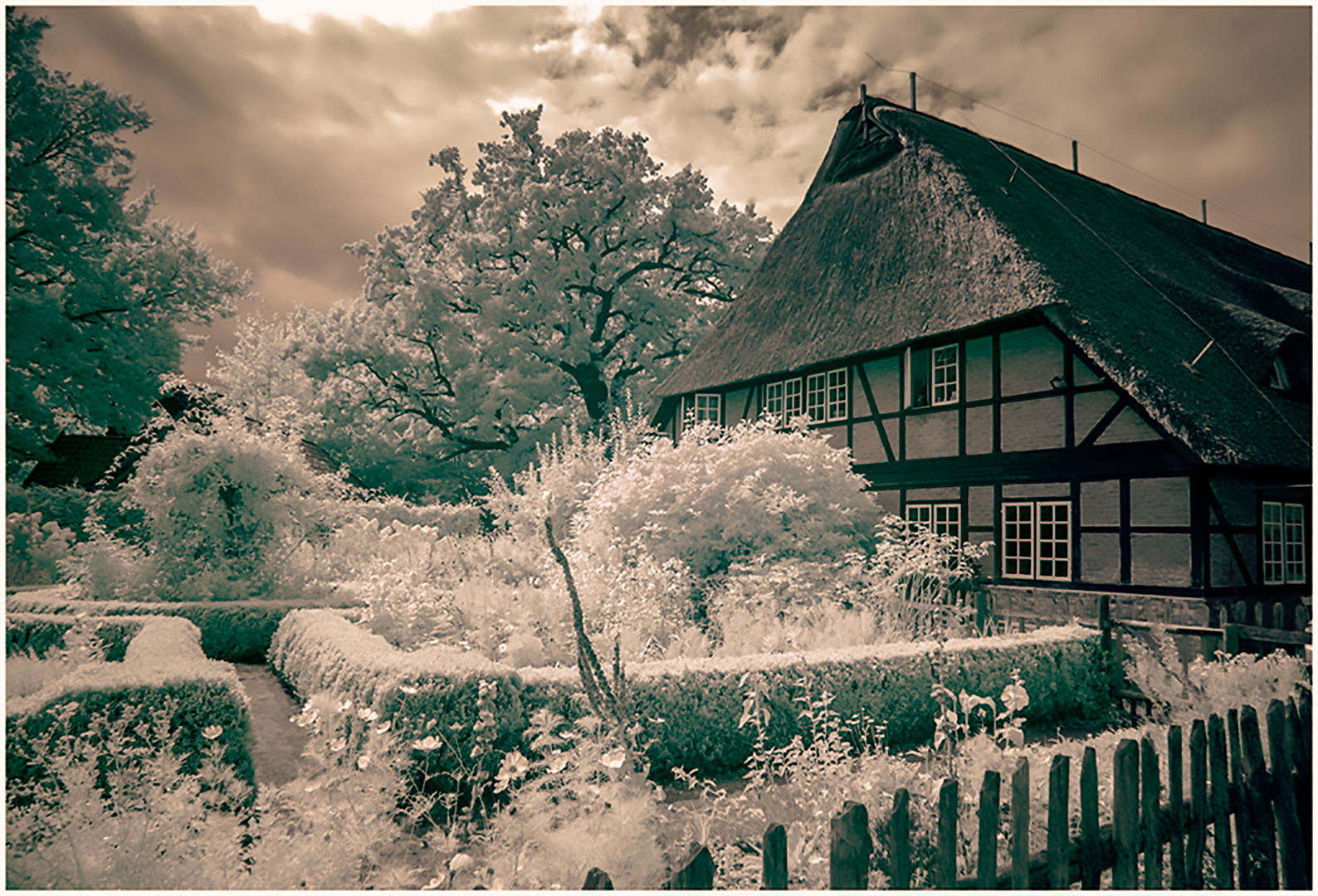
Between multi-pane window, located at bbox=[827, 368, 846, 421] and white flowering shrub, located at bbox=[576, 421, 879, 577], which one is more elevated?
multi-pane window, located at bbox=[827, 368, 846, 421]

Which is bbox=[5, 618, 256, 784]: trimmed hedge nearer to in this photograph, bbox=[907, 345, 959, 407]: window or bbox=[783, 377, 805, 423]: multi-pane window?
bbox=[907, 345, 959, 407]: window

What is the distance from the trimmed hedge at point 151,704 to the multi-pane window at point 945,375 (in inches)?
458

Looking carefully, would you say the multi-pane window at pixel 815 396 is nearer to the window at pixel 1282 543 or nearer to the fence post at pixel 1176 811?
the window at pixel 1282 543

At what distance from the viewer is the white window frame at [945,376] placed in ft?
43.5

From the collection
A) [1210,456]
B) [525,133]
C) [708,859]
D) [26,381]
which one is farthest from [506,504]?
[525,133]

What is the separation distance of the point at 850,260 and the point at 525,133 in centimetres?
1280

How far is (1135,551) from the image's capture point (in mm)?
10711

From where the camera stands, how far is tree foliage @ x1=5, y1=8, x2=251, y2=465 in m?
12.6

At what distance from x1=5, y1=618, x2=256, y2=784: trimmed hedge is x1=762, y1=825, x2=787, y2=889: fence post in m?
4.24

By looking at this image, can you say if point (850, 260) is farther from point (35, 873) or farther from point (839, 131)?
point (35, 873)

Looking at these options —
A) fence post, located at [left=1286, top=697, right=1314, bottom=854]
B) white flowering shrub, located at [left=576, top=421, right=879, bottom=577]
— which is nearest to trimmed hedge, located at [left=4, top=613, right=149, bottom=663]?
white flowering shrub, located at [left=576, top=421, right=879, bottom=577]

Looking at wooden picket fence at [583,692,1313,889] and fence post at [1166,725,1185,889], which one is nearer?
wooden picket fence at [583,692,1313,889]

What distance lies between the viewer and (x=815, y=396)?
1598 centimetres

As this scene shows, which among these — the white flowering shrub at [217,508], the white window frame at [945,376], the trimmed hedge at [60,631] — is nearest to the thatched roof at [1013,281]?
the white window frame at [945,376]
